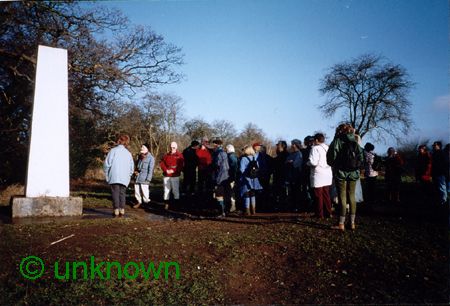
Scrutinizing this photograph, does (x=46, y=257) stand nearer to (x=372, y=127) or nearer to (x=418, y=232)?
(x=418, y=232)

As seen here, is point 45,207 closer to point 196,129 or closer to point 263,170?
point 263,170

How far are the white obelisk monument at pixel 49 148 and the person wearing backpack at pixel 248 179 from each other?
4013mm

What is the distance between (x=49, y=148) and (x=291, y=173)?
19.6 feet

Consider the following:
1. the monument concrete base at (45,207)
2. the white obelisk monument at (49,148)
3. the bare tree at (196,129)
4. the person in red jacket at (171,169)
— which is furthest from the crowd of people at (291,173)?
the bare tree at (196,129)

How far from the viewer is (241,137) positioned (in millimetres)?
60125

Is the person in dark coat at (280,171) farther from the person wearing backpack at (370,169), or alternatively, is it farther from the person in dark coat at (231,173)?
the person wearing backpack at (370,169)

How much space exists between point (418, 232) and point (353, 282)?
2508 mm

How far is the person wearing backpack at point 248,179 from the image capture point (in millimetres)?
7496

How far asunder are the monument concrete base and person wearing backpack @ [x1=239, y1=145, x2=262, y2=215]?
400 cm

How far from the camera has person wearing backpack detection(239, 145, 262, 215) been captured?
750 centimetres

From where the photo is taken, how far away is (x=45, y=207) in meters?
6.84

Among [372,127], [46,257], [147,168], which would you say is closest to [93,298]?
[46,257]

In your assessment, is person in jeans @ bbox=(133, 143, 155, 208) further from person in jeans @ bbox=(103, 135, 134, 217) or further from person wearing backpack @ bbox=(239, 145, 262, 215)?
person wearing backpack @ bbox=(239, 145, 262, 215)

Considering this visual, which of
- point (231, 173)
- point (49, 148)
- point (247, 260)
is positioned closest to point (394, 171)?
point (231, 173)
